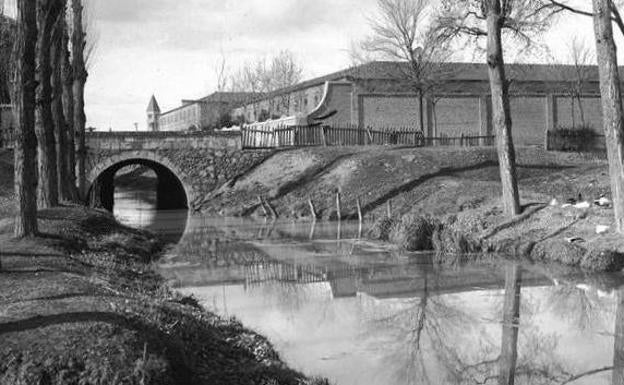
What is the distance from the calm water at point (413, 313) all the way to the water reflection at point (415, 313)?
0.7 inches

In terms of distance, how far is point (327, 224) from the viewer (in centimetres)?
2619

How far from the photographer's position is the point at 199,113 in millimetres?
97438

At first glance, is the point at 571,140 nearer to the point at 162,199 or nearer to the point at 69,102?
the point at 162,199

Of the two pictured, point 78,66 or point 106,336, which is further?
point 78,66

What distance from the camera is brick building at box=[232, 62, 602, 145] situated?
1935 inches

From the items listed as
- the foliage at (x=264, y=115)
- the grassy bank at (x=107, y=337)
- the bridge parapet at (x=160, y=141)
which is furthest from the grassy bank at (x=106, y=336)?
the foliage at (x=264, y=115)

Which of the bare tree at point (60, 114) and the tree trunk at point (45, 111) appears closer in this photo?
the tree trunk at point (45, 111)

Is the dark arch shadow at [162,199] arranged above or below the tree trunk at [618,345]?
above

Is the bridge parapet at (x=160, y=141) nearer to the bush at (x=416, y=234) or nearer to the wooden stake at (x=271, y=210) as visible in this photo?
the wooden stake at (x=271, y=210)

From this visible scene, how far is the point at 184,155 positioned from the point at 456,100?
2259 cm

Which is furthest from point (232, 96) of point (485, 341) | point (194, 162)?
point (485, 341)

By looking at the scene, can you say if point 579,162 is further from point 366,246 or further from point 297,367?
point 297,367

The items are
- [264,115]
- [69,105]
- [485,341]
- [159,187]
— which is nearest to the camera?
[485,341]

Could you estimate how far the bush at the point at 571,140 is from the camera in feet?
131
